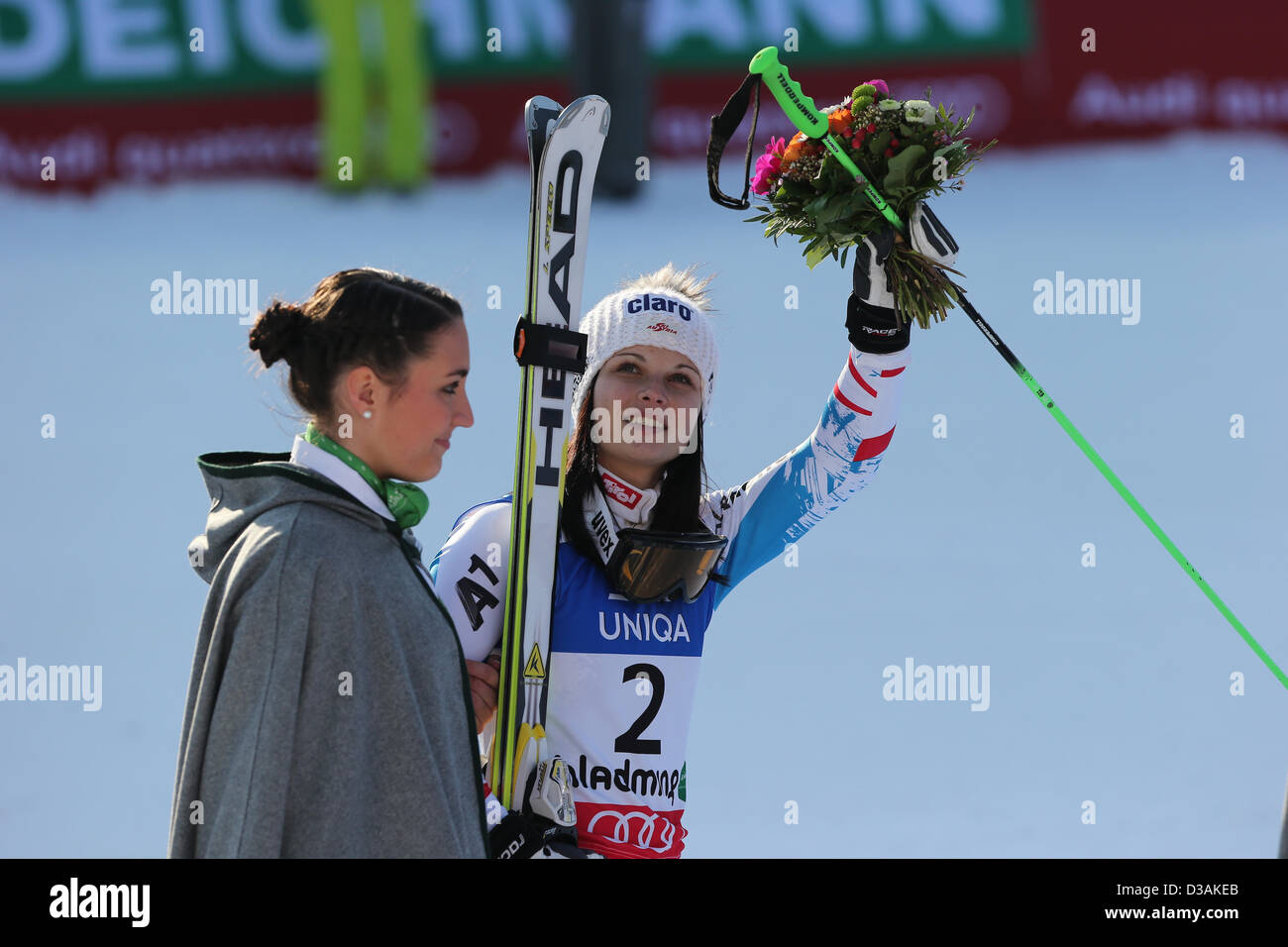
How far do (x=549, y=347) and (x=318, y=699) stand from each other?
872 mm

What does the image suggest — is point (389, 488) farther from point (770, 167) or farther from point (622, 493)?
point (770, 167)

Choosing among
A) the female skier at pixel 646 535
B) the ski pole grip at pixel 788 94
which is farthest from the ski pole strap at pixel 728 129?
the female skier at pixel 646 535

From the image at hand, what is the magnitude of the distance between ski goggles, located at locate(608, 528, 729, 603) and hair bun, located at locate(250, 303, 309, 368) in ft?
2.18

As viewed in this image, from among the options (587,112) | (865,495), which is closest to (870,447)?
(587,112)

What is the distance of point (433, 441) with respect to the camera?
218 centimetres

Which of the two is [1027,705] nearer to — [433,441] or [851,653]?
[851,653]

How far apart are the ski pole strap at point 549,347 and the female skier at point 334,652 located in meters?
0.51

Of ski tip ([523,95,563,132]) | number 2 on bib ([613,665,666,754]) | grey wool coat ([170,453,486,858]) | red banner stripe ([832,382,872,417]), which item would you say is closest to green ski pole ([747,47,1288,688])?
red banner stripe ([832,382,872,417])

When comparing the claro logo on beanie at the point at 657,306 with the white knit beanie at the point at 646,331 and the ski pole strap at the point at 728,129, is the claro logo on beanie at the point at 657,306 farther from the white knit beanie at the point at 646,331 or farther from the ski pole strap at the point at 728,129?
the ski pole strap at the point at 728,129

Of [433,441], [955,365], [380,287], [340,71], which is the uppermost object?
[340,71]

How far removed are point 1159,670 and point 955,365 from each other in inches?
137

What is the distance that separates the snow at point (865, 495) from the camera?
450 cm

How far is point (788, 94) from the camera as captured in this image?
280 centimetres
